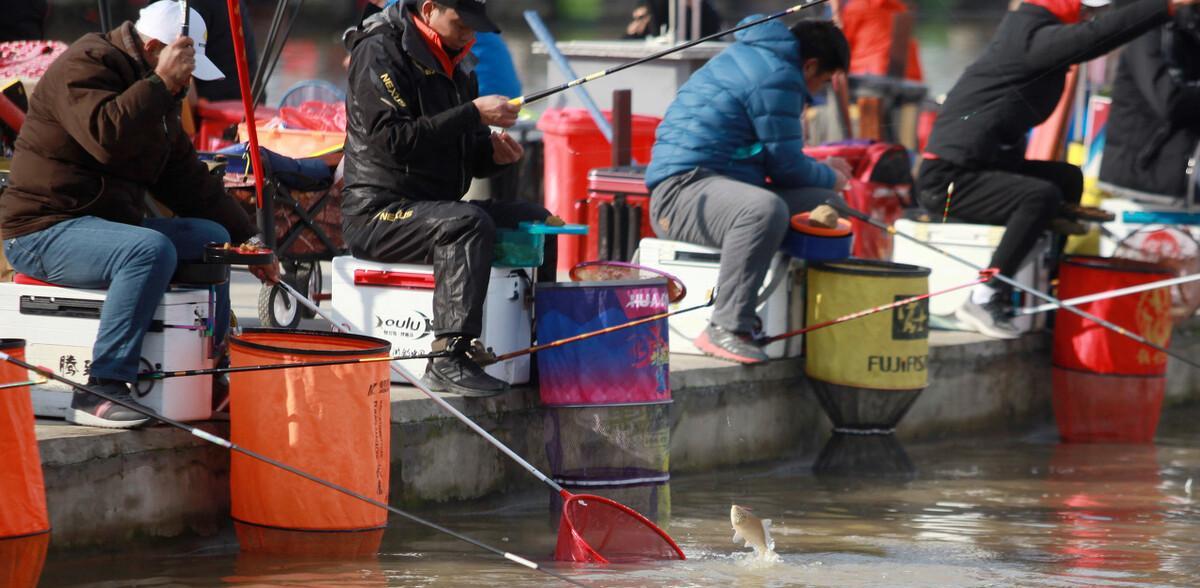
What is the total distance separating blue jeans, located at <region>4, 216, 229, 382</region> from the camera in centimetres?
563

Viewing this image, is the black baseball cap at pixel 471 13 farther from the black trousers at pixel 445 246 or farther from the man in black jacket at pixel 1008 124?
the man in black jacket at pixel 1008 124

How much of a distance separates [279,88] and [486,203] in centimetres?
1568

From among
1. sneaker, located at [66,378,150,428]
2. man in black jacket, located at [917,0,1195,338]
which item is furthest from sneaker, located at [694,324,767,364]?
sneaker, located at [66,378,150,428]

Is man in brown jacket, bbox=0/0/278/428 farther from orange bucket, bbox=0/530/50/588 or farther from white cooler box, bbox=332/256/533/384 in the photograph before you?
white cooler box, bbox=332/256/533/384

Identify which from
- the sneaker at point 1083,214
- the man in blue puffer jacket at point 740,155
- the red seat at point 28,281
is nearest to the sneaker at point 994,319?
the sneaker at point 1083,214

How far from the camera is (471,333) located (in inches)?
255

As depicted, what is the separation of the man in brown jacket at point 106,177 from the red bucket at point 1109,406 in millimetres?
5047

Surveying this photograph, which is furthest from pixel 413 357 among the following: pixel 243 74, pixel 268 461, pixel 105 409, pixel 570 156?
pixel 570 156

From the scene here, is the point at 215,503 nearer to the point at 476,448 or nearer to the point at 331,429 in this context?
the point at 331,429

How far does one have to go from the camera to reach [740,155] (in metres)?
7.93

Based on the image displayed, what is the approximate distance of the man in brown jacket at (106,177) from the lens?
18.3 ft

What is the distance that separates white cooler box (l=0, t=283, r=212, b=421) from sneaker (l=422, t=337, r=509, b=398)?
3.12 feet

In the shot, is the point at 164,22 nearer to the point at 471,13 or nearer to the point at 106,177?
the point at 106,177

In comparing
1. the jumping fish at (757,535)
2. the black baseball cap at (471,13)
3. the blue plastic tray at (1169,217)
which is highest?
the black baseball cap at (471,13)
